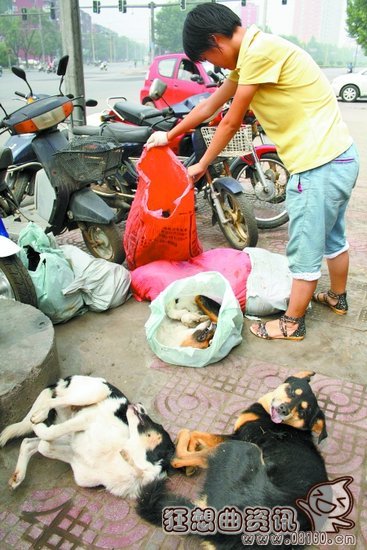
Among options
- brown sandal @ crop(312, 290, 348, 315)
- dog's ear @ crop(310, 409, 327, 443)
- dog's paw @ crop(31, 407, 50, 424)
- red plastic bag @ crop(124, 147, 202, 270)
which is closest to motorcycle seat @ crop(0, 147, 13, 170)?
red plastic bag @ crop(124, 147, 202, 270)

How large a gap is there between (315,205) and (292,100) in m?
0.57

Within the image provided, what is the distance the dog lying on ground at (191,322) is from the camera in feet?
8.75

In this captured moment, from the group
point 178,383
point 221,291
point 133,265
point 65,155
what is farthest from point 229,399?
point 65,155

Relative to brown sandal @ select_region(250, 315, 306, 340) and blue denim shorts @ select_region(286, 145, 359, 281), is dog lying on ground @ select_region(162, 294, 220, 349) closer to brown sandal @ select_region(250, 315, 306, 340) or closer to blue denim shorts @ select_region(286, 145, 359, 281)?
brown sandal @ select_region(250, 315, 306, 340)

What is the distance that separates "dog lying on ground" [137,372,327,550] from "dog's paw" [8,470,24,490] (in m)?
0.51

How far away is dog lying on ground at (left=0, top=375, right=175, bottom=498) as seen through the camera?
181 centimetres

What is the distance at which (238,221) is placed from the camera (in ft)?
12.8

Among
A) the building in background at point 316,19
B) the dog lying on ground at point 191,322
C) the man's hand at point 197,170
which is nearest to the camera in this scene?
the dog lying on ground at point 191,322

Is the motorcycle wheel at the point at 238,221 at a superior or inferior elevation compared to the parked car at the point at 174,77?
inferior

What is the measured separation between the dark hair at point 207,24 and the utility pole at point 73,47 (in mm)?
2614

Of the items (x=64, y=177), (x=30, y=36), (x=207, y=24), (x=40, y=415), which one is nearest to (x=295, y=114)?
(x=207, y=24)

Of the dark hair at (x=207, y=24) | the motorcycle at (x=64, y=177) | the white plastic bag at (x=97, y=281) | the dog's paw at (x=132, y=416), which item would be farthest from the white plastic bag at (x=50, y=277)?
the dark hair at (x=207, y=24)

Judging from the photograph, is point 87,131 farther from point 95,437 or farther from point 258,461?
point 258,461

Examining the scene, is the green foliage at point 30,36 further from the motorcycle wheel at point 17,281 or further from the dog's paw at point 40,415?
the dog's paw at point 40,415
